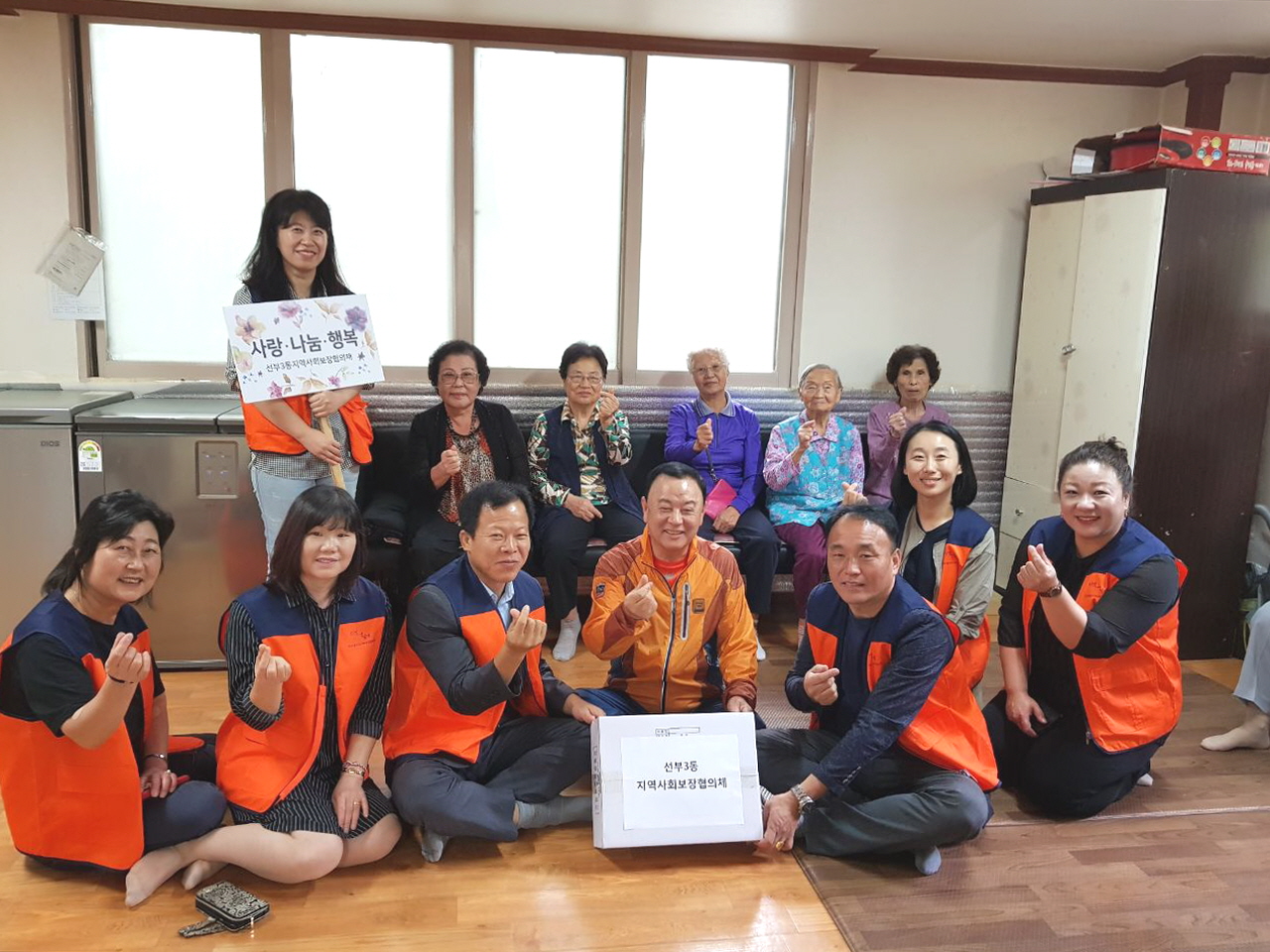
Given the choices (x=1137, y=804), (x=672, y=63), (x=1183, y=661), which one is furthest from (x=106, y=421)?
(x=1183, y=661)

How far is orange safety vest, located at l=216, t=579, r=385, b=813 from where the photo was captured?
2.11 meters

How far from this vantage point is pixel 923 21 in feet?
11.6

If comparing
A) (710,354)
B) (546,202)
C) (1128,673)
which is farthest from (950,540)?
(546,202)

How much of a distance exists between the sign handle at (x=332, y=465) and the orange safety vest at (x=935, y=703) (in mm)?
1407

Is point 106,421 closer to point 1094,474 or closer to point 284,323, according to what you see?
point 284,323

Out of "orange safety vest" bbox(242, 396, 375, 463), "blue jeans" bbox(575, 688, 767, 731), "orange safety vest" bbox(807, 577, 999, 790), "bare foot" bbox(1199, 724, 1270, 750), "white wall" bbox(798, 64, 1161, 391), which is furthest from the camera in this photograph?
"white wall" bbox(798, 64, 1161, 391)

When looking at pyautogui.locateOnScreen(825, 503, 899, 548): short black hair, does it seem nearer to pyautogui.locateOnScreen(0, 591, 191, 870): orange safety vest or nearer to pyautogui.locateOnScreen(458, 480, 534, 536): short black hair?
pyautogui.locateOnScreen(458, 480, 534, 536): short black hair

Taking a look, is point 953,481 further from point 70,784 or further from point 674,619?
point 70,784

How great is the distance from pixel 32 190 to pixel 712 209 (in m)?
2.67

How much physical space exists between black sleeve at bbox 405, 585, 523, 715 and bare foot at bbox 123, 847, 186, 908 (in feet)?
Result: 2.13

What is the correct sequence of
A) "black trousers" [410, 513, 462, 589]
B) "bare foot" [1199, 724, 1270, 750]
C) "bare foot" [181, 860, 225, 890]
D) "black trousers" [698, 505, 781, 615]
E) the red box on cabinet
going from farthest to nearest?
"black trousers" [698, 505, 781, 615]
the red box on cabinet
"black trousers" [410, 513, 462, 589]
"bare foot" [1199, 724, 1270, 750]
"bare foot" [181, 860, 225, 890]

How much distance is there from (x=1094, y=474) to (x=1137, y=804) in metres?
0.90

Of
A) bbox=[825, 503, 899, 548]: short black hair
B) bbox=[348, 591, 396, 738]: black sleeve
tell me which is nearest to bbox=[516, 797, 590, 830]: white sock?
bbox=[348, 591, 396, 738]: black sleeve

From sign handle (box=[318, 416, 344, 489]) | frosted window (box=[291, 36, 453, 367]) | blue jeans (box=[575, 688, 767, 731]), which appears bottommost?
blue jeans (box=[575, 688, 767, 731])
